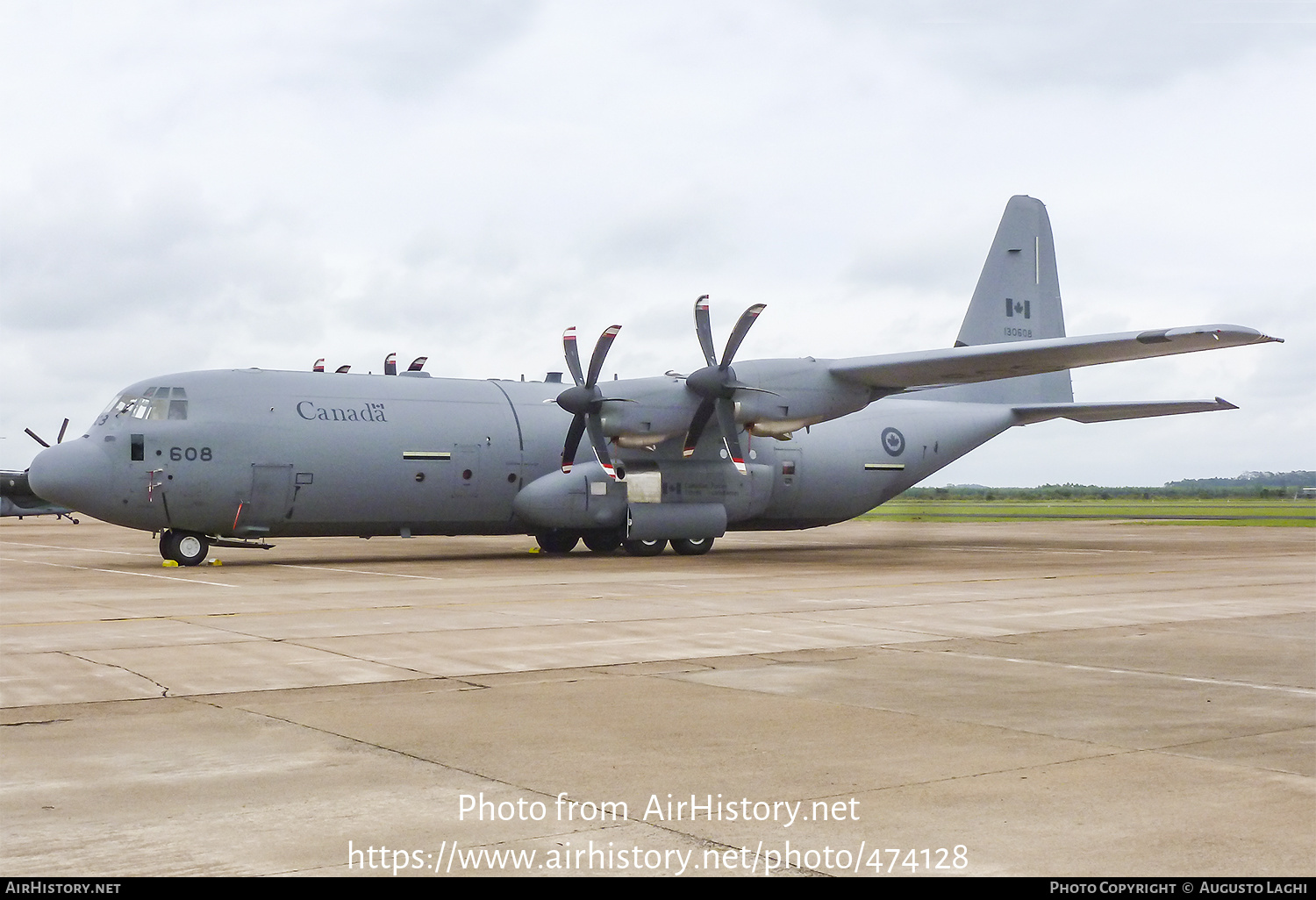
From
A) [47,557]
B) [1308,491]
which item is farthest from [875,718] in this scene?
[1308,491]

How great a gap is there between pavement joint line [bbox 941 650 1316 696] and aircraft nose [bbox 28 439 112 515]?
16.8 m

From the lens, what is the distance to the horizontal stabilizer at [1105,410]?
29781mm

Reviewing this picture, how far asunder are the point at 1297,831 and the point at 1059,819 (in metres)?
1.00

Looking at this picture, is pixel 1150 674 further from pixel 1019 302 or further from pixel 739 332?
pixel 1019 302

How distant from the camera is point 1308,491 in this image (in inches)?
4641

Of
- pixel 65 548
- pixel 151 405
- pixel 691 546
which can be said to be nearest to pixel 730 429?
pixel 691 546

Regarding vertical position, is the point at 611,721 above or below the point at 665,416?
below

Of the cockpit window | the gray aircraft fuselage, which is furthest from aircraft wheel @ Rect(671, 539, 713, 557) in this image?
the cockpit window

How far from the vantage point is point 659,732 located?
774 cm

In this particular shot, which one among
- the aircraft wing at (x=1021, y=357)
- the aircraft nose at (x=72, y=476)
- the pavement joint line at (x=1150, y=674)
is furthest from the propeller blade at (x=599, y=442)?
the pavement joint line at (x=1150, y=674)

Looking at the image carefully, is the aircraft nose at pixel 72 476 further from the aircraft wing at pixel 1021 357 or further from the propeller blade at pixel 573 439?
the aircraft wing at pixel 1021 357

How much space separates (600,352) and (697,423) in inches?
102

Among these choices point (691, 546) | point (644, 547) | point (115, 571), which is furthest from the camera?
point (691, 546)

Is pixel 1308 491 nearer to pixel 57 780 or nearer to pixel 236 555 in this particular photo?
pixel 236 555
